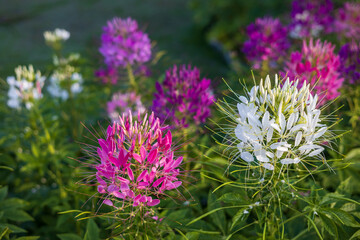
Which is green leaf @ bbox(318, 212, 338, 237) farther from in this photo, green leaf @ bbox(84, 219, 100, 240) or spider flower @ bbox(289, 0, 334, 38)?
spider flower @ bbox(289, 0, 334, 38)

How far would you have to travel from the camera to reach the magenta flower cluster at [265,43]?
2.76 m

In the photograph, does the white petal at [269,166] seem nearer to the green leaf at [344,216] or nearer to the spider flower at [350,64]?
the green leaf at [344,216]

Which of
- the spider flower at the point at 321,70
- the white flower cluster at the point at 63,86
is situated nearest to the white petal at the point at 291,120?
the spider flower at the point at 321,70

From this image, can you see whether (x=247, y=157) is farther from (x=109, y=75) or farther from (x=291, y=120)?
(x=109, y=75)

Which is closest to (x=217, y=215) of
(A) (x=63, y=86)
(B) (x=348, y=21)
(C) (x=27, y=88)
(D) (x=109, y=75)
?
(C) (x=27, y=88)

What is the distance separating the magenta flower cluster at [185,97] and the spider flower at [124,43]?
0.87 metres

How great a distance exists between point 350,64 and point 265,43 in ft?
2.69

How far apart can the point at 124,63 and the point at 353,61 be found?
1.65m

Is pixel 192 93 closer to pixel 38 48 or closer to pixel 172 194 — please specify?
pixel 172 194

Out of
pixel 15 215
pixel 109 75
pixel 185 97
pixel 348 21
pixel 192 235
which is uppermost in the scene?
pixel 348 21

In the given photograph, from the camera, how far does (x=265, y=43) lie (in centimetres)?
278

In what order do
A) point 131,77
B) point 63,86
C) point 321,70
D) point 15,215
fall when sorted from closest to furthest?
point 15,215
point 321,70
point 131,77
point 63,86

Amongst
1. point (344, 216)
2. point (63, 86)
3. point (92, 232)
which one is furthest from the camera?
point (63, 86)

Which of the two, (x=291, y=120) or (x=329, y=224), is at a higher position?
(x=291, y=120)
